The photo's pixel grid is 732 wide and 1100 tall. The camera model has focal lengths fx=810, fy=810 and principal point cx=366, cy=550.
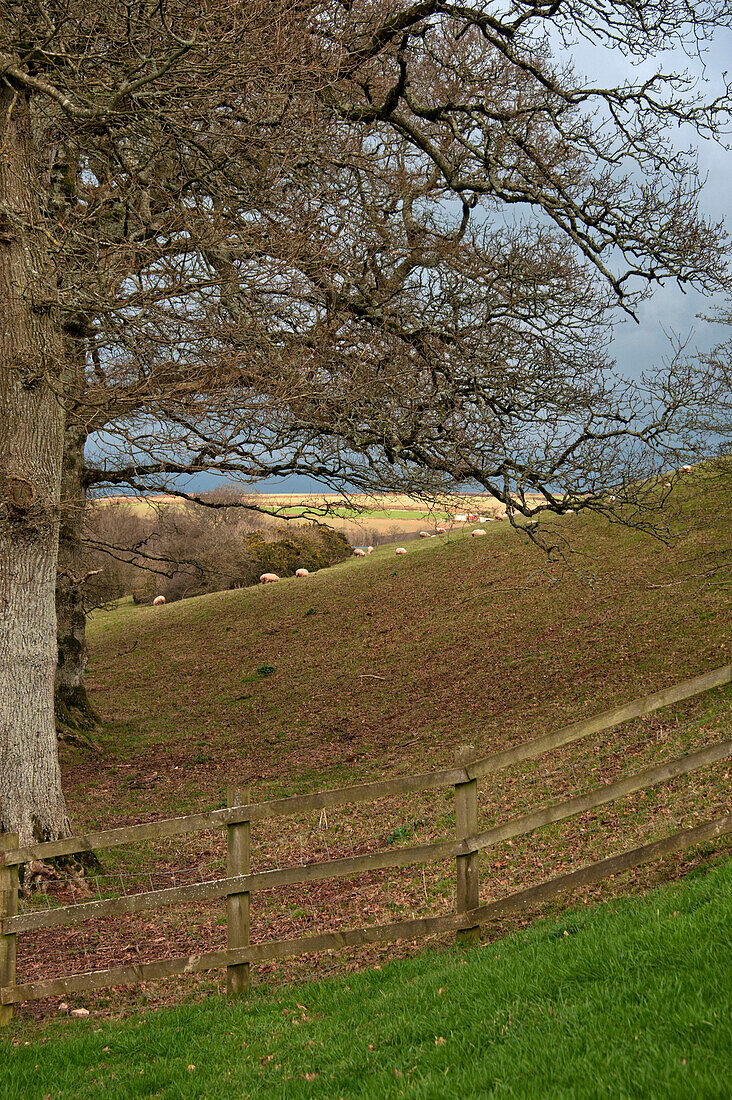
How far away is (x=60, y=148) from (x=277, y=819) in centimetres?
1027

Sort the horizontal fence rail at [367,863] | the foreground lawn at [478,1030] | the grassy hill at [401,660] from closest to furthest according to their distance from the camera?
the foreground lawn at [478,1030] < the horizontal fence rail at [367,863] < the grassy hill at [401,660]

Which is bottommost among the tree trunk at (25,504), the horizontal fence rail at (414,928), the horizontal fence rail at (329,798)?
the horizontal fence rail at (414,928)

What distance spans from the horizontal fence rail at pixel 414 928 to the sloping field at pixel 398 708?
1.84 feet

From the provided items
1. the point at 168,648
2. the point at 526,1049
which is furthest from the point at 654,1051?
the point at 168,648

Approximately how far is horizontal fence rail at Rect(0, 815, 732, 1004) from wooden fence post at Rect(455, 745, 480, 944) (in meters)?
0.08

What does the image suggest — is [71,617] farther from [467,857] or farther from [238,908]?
[467,857]

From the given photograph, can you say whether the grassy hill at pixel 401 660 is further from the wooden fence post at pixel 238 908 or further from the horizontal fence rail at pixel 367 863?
the wooden fence post at pixel 238 908

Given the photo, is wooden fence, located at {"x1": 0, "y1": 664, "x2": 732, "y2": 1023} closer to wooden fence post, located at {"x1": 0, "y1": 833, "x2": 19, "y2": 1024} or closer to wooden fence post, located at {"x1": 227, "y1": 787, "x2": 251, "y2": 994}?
wooden fence post, located at {"x1": 227, "y1": 787, "x2": 251, "y2": 994}

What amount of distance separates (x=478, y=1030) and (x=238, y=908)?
93.2 inches

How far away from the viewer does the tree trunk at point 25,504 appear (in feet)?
28.7

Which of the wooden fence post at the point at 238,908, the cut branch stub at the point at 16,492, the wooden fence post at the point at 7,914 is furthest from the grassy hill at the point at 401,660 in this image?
the wooden fence post at the point at 238,908

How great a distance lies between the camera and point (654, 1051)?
3.33m

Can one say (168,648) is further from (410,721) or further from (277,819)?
(277,819)

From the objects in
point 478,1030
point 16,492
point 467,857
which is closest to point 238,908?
point 467,857
